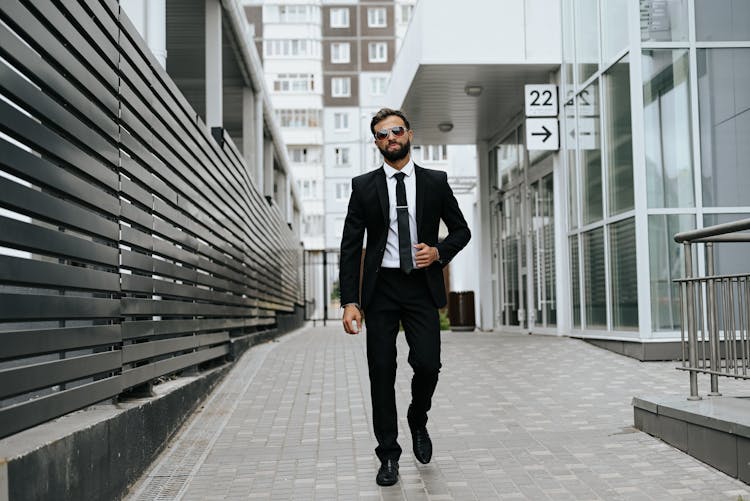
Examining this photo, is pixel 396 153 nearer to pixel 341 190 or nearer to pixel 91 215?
pixel 91 215

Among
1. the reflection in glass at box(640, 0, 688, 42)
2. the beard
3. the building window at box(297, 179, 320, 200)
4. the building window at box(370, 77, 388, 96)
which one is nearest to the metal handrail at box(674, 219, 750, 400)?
the beard

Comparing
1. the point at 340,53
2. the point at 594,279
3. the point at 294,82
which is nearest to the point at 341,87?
the point at 340,53

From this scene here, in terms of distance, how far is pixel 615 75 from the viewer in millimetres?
11969

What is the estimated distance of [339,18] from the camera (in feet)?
191

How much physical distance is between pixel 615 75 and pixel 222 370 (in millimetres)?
6615

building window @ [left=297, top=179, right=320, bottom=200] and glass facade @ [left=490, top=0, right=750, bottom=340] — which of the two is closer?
glass facade @ [left=490, top=0, right=750, bottom=340]

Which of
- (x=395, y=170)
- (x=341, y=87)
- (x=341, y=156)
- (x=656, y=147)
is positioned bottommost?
(x=395, y=170)

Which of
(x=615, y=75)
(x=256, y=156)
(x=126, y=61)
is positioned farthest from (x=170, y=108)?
(x=256, y=156)

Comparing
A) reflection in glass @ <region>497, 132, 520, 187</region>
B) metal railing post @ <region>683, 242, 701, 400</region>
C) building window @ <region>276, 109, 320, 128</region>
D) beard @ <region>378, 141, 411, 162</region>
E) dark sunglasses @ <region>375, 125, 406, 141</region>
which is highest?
building window @ <region>276, 109, 320, 128</region>

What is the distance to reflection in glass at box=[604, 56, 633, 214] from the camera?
11.5 m

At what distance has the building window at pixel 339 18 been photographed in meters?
58.3

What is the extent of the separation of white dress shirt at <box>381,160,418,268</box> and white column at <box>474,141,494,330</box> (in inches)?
621

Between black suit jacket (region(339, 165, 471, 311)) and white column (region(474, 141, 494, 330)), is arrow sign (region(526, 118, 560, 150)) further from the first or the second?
black suit jacket (region(339, 165, 471, 311))

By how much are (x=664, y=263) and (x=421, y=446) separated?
6595mm
